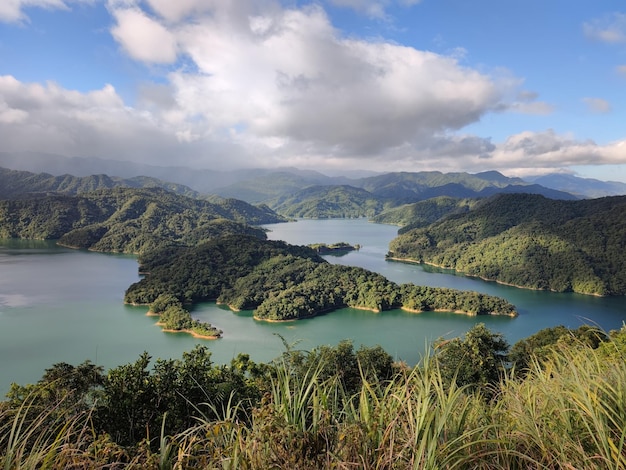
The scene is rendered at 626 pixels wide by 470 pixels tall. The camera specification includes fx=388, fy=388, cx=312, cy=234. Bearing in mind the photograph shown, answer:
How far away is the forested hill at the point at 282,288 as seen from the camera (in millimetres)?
36219

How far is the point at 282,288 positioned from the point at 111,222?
5646cm

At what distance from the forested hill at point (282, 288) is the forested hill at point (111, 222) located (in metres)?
26.7

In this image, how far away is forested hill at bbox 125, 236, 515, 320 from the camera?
36.2 meters

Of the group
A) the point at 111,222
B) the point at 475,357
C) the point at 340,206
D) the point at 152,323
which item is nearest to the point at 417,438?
the point at 475,357

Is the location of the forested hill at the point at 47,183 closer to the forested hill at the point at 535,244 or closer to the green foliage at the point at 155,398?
the forested hill at the point at 535,244

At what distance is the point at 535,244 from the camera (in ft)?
184

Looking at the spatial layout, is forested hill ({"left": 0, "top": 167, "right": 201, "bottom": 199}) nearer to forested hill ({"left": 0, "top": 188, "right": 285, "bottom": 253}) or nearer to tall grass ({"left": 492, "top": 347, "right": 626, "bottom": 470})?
forested hill ({"left": 0, "top": 188, "right": 285, "bottom": 253})

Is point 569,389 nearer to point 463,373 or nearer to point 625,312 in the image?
point 463,373

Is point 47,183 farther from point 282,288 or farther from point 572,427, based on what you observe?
point 572,427

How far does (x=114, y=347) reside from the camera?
26.7 m

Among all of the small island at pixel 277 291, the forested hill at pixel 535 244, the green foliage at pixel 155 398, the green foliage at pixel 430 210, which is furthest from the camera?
the green foliage at pixel 430 210

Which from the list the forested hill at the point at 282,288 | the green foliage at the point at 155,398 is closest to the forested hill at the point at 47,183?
the forested hill at the point at 282,288

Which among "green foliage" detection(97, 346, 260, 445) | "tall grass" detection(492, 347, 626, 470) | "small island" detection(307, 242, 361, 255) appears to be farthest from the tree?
"small island" detection(307, 242, 361, 255)

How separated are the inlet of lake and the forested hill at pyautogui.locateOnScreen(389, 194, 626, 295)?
3407mm
